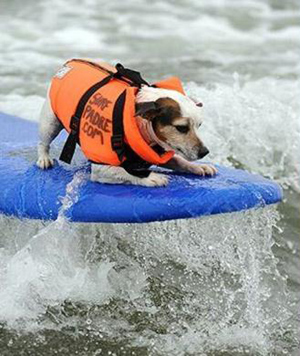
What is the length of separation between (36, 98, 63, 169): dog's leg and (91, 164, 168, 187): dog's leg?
15.9 inches

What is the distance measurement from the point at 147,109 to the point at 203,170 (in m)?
0.72

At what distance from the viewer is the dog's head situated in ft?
11.9

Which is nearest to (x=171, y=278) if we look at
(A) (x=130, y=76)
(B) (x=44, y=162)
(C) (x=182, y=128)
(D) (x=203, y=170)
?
(D) (x=203, y=170)

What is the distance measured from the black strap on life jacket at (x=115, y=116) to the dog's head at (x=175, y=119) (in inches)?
4.9

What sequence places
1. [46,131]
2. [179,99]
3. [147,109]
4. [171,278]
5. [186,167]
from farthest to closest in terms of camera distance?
[171,278] < [46,131] < [186,167] < [179,99] < [147,109]

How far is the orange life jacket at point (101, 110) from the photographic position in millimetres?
3762

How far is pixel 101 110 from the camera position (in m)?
3.87

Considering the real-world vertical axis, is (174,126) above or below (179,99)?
below

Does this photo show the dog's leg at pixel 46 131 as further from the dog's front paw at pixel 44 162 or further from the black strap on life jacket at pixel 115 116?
the black strap on life jacket at pixel 115 116

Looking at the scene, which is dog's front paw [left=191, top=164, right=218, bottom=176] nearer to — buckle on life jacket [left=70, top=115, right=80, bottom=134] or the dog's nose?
the dog's nose

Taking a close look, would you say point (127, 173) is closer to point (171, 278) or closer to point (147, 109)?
point (147, 109)

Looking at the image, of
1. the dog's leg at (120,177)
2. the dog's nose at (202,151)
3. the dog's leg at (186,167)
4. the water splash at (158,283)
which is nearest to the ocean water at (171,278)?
the water splash at (158,283)

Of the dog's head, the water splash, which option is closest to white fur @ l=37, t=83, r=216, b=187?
the dog's head

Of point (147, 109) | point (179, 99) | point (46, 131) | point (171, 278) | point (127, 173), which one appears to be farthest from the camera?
point (171, 278)
